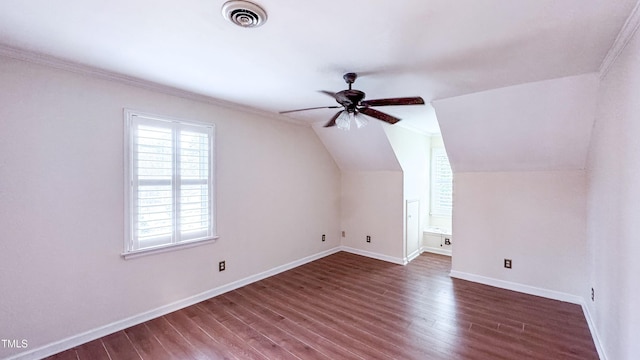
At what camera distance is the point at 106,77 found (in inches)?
96.4

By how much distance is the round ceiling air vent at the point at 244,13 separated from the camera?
4.69 ft

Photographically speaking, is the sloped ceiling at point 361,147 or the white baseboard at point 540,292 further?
the sloped ceiling at point 361,147

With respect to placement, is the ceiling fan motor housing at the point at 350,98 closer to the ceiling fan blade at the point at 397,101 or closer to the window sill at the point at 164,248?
A: the ceiling fan blade at the point at 397,101

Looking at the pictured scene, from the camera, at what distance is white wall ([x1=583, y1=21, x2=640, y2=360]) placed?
59.9 inches

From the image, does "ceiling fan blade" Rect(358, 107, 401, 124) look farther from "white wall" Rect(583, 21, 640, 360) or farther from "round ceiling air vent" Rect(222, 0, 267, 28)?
"white wall" Rect(583, 21, 640, 360)

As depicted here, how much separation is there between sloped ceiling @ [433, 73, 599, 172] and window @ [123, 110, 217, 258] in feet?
9.29

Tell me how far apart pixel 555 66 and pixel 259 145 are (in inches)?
127

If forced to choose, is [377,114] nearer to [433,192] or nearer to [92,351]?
[92,351]

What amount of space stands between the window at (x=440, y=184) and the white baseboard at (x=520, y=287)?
168 centimetres

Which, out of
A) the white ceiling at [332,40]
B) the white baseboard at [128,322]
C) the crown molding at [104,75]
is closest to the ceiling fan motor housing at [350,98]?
the white ceiling at [332,40]

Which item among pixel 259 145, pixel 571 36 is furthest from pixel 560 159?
pixel 259 145

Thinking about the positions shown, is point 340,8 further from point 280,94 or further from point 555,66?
point 555,66

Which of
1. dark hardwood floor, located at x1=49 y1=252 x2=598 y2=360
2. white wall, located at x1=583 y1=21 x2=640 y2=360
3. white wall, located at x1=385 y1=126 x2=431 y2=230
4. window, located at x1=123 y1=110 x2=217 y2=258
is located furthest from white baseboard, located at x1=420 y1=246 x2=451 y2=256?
window, located at x1=123 y1=110 x2=217 y2=258

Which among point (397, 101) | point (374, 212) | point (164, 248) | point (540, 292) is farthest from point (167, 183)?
point (540, 292)
